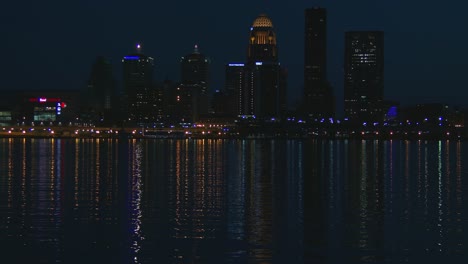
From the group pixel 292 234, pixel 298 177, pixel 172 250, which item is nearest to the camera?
pixel 172 250

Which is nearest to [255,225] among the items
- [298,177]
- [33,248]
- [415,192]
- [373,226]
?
[373,226]

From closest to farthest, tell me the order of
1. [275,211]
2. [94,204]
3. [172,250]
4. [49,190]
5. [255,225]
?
[172,250]
[255,225]
[275,211]
[94,204]
[49,190]

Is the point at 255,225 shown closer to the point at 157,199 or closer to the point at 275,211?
the point at 275,211

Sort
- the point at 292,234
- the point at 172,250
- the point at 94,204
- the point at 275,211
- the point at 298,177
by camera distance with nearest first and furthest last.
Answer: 1. the point at 172,250
2. the point at 292,234
3. the point at 275,211
4. the point at 94,204
5. the point at 298,177

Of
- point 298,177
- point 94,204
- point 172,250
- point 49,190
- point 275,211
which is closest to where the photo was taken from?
point 172,250

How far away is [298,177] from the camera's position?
62.8 metres

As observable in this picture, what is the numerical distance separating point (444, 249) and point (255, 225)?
27.3ft

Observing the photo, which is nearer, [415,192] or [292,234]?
[292,234]

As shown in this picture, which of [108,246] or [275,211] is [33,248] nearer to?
[108,246]

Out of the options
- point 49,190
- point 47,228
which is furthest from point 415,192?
point 47,228

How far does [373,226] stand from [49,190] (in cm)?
2270

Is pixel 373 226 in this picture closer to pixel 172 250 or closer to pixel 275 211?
pixel 275 211

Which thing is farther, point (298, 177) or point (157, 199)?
point (298, 177)

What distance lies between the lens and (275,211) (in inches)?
1515
